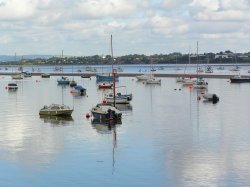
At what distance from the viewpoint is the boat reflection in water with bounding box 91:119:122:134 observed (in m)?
60.9

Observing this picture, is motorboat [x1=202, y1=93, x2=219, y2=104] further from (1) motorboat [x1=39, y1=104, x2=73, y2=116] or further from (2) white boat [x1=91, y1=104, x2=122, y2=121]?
(2) white boat [x1=91, y1=104, x2=122, y2=121]

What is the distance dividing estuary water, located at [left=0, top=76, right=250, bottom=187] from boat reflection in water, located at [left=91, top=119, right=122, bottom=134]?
108 millimetres

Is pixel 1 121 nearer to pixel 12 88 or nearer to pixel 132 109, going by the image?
pixel 132 109

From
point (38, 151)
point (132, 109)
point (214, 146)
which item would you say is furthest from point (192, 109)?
point (38, 151)

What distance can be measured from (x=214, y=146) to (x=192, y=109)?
34.9m

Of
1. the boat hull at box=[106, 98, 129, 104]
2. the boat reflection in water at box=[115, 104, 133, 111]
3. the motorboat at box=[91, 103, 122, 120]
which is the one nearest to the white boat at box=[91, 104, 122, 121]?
the motorboat at box=[91, 103, 122, 120]

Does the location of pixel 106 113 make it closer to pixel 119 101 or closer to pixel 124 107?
pixel 124 107

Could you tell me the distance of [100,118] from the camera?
224ft

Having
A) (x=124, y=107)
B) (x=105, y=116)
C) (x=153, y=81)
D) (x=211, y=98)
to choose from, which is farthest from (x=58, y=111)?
(x=153, y=81)

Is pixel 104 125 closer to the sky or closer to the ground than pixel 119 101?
closer to the ground

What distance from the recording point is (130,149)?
162 feet

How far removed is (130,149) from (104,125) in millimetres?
15498

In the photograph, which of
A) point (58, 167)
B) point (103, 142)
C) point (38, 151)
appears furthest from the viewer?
point (103, 142)

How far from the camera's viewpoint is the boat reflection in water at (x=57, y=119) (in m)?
68.9
